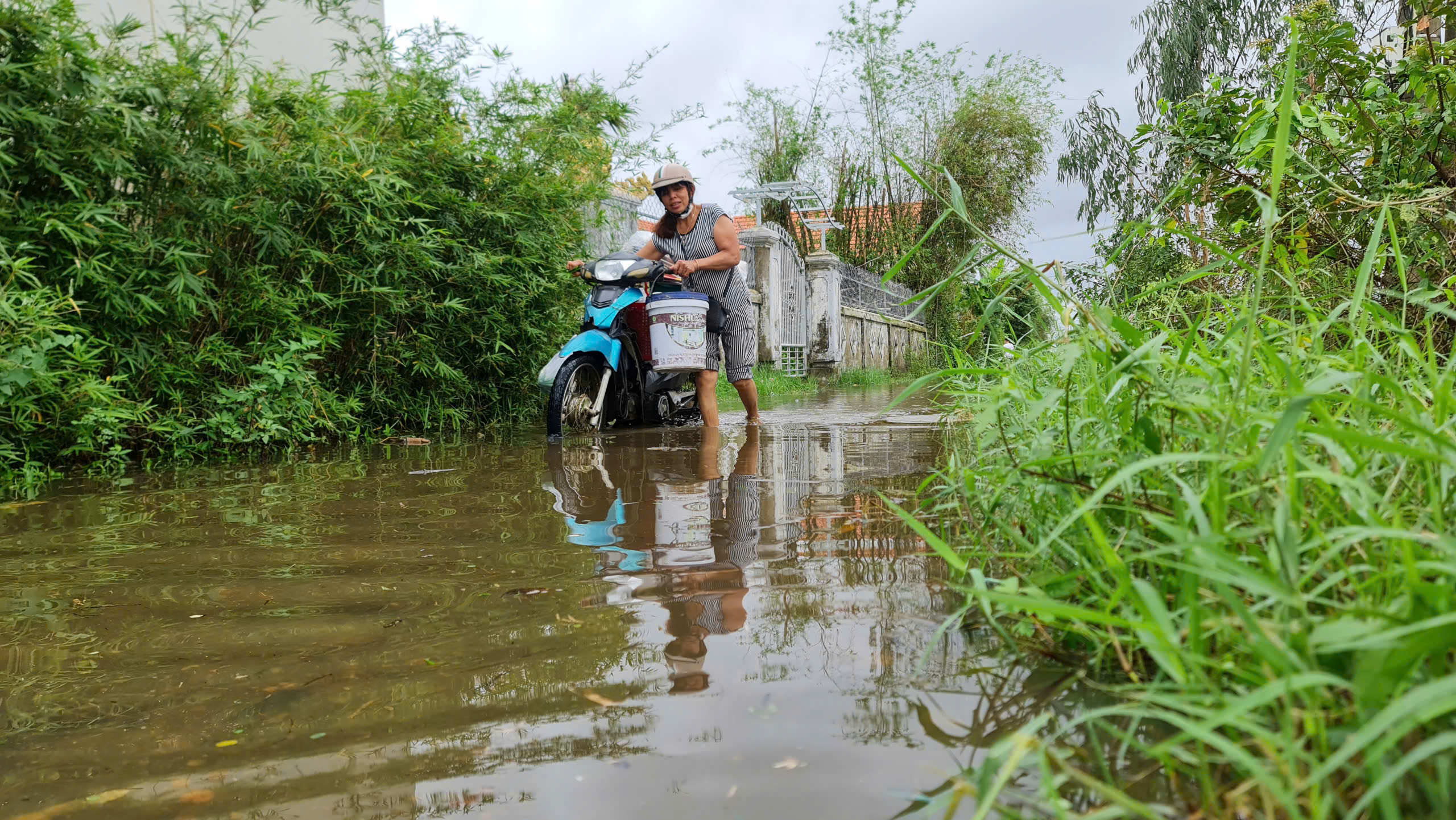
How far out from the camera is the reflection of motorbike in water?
6.96 feet

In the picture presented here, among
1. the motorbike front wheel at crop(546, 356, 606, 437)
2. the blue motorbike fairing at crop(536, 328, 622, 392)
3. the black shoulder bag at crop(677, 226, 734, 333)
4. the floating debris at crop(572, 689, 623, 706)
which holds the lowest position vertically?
the floating debris at crop(572, 689, 623, 706)

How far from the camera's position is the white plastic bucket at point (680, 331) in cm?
649

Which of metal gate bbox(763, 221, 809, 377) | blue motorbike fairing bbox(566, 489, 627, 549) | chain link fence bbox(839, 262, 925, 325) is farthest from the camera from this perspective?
chain link fence bbox(839, 262, 925, 325)

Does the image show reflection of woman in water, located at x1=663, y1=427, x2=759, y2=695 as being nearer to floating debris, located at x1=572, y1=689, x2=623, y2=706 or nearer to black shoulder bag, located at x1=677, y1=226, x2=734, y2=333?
floating debris, located at x1=572, y1=689, x2=623, y2=706

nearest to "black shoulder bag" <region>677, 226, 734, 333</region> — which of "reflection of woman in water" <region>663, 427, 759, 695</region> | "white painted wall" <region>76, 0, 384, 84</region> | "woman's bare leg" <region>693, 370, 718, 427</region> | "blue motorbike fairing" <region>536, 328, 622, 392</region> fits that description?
"woman's bare leg" <region>693, 370, 718, 427</region>

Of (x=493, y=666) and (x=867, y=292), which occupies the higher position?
(x=867, y=292)

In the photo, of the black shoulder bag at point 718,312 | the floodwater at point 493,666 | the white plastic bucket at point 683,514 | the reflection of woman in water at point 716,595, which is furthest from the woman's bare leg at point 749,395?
the floodwater at point 493,666

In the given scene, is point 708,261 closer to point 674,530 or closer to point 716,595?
point 674,530

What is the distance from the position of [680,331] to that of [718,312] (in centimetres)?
40

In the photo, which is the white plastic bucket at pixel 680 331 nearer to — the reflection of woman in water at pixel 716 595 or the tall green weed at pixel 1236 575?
the reflection of woman in water at pixel 716 595

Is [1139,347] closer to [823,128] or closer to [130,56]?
[130,56]

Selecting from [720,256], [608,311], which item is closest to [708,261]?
[720,256]

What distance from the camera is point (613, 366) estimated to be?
671 centimetres

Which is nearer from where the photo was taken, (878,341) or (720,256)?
(720,256)
